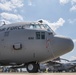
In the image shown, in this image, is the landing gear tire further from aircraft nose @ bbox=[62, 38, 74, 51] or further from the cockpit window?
the cockpit window

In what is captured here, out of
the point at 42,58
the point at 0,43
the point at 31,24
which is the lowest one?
the point at 42,58

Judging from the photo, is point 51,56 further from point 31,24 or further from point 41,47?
point 31,24

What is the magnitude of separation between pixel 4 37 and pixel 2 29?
120cm

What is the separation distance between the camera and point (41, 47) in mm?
20391

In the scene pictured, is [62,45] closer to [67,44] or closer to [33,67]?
[67,44]

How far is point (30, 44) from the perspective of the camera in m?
20.8

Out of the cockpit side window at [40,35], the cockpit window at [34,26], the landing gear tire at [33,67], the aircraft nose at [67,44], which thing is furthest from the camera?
the cockpit window at [34,26]

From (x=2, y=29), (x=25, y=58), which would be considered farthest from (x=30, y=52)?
(x=2, y=29)

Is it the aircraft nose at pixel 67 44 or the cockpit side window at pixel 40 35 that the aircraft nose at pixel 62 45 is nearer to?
the aircraft nose at pixel 67 44

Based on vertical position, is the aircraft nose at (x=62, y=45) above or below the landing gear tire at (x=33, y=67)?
above

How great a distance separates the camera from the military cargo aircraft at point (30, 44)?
20391 millimetres

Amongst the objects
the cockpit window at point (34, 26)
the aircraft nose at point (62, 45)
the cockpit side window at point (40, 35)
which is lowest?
the aircraft nose at point (62, 45)

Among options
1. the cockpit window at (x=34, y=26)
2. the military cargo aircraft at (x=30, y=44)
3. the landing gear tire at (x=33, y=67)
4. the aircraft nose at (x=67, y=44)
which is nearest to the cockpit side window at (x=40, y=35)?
the military cargo aircraft at (x=30, y=44)

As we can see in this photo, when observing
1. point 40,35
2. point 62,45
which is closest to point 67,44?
point 62,45
